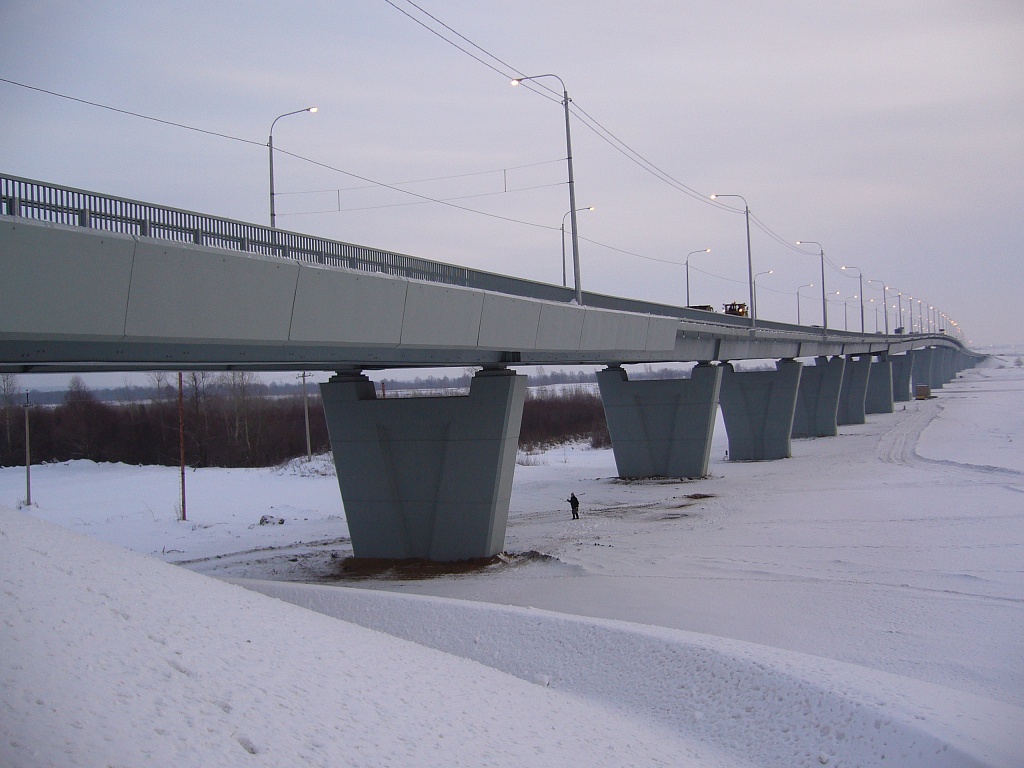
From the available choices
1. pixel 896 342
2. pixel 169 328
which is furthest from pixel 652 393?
pixel 896 342

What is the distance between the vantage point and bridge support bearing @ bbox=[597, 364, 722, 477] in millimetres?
39469

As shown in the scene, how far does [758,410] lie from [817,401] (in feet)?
52.6

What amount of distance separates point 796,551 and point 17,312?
16.0 metres

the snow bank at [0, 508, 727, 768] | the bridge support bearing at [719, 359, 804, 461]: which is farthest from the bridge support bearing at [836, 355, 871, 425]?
the snow bank at [0, 508, 727, 768]

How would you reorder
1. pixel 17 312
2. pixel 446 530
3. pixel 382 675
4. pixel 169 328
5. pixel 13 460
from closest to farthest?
1. pixel 382 675
2. pixel 17 312
3. pixel 169 328
4. pixel 446 530
5. pixel 13 460

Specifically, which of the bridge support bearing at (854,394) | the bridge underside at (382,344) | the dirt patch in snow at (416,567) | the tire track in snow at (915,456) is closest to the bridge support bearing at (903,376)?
the bridge support bearing at (854,394)

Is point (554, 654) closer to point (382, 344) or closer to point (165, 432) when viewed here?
point (382, 344)

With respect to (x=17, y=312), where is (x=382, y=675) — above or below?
below

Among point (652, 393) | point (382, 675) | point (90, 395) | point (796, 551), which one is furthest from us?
point (90, 395)

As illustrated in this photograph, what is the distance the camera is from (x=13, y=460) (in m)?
66.4

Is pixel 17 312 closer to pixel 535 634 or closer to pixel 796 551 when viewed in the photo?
A: pixel 535 634

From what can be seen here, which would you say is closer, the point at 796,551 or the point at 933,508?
the point at 796,551

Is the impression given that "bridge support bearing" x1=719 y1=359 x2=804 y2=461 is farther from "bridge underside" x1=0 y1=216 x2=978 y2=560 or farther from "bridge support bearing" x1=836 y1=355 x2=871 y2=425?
"bridge support bearing" x1=836 y1=355 x2=871 y2=425

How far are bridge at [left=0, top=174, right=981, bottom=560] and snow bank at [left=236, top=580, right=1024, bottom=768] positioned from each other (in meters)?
5.16
